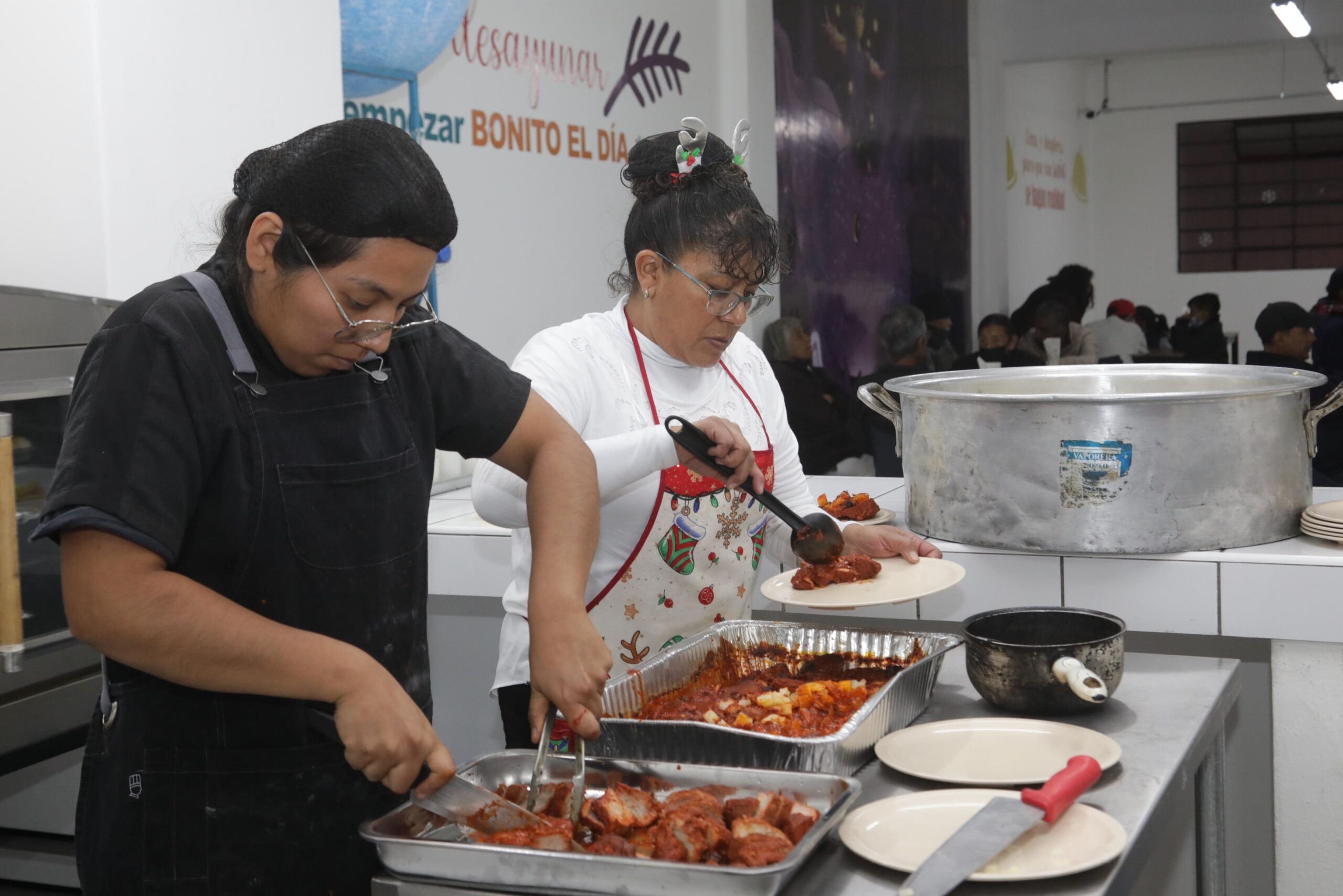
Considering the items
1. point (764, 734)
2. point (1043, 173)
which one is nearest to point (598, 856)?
point (764, 734)

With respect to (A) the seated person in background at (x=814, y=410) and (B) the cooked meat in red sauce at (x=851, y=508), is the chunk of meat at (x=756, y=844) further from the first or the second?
(A) the seated person in background at (x=814, y=410)

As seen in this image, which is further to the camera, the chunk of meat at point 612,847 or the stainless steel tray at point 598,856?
the chunk of meat at point 612,847

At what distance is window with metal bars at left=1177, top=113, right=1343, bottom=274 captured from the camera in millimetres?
13523

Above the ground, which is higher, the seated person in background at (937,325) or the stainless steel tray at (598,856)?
the seated person in background at (937,325)

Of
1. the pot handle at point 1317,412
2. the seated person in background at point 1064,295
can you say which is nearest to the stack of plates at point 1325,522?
the pot handle at point 1317,412

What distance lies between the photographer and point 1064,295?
784 cm

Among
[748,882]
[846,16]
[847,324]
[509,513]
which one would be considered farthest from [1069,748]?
[846,16]

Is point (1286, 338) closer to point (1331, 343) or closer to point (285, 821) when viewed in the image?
point (1331, 343)

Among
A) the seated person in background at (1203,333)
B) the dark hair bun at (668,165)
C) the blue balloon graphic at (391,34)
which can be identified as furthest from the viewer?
the seated person in background at (1203,333)

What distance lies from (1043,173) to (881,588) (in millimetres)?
11148

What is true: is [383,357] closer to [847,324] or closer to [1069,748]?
[1069,748]

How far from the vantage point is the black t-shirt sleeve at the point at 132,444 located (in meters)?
1.16

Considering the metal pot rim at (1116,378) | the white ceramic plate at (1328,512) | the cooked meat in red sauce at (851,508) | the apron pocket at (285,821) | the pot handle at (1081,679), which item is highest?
the metal pot rim at (1116,378)

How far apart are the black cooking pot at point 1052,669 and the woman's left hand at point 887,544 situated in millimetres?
377
